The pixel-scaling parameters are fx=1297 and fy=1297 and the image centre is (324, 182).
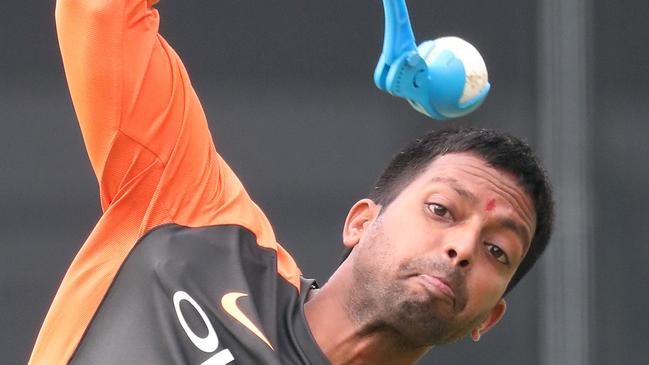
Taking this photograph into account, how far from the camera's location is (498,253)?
272 centimetres

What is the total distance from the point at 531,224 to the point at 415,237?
318 mm

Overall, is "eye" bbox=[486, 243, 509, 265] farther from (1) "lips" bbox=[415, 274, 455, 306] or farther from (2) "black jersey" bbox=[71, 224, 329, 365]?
(2) "black jersey" bbox=[71, 224, 329, 365]

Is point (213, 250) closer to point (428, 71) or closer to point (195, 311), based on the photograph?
point (195, 311)

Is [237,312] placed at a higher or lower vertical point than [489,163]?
lower

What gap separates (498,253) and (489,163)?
0.68 feet

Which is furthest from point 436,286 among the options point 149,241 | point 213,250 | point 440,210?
point 149,241

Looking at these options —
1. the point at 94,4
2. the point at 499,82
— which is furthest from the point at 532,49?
the point at 94,4

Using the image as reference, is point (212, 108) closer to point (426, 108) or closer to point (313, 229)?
point (313, 229)

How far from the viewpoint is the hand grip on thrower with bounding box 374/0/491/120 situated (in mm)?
2717

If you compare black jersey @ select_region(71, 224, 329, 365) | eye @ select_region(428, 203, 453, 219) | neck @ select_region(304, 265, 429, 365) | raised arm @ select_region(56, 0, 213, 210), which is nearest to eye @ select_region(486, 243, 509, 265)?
eye @ select_region(428, 203, 453, 219)

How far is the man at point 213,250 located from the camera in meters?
2.53

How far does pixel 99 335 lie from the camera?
100 inches

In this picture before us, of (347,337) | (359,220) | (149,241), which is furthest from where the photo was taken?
(359,220)

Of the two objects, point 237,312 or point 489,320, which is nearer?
point 237,312
